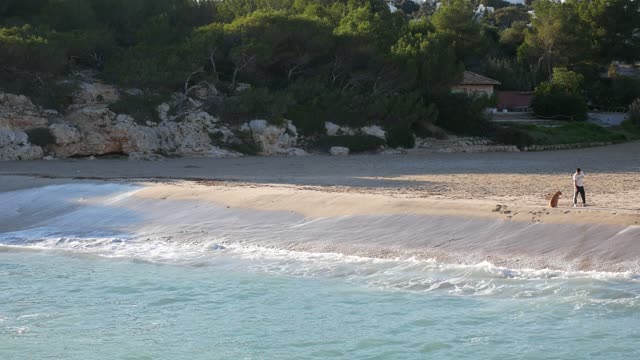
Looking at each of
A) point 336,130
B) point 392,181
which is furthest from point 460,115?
point 392,181

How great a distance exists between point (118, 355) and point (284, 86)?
80.4 feet

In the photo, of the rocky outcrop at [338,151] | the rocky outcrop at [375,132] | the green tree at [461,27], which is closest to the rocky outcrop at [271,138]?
the rocky outcrop at [338,151]

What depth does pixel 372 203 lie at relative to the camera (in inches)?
550

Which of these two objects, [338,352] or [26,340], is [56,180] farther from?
[338,352]

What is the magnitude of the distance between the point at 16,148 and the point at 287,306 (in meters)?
17.1

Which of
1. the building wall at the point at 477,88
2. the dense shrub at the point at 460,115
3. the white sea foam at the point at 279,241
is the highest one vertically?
the building wall at the point at 477,88

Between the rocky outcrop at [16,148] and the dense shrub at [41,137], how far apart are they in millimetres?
208

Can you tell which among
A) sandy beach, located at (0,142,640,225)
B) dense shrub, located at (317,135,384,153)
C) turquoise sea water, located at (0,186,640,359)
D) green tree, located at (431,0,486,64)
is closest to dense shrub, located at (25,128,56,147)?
sandy beach, located at (0,142,640,225)

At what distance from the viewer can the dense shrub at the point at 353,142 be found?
2920cm

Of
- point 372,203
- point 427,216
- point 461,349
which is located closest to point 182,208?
point 372,203

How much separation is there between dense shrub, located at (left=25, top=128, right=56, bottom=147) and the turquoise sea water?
12.0 m

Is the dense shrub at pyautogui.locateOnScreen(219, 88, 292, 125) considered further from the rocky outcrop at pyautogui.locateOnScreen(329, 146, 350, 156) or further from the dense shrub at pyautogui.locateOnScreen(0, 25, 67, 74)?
the dense shrub at pyautogui.locateOnScreen(0, 25, 67, 74)

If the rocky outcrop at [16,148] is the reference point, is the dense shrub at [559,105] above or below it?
above

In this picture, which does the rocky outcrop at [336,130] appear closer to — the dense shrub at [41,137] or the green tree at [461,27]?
the dense shrub at [41,137]
